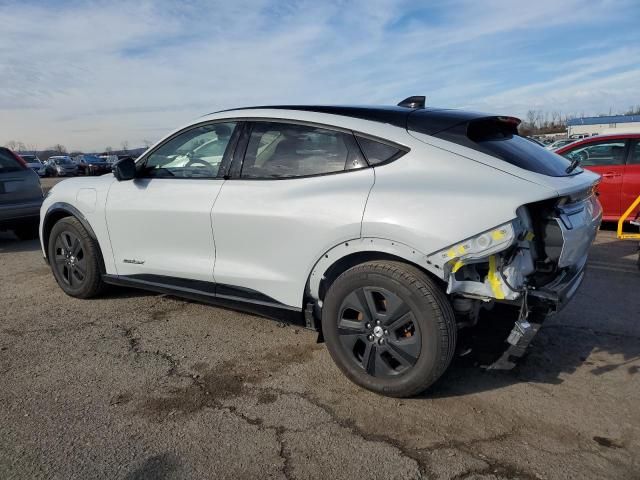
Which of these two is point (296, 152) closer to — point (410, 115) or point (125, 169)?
point (410, 115)

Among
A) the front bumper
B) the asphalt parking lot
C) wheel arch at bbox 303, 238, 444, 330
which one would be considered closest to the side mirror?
the asphalt parking lot

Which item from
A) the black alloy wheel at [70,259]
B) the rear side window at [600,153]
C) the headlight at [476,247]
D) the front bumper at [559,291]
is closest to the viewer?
the headlight at [476,247]

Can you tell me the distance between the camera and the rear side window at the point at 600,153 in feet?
25.7

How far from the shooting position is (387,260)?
118 inches

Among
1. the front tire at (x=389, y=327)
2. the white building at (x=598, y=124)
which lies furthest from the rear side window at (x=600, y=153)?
the white building at (x=598, y=124)

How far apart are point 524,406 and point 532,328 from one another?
56 cm

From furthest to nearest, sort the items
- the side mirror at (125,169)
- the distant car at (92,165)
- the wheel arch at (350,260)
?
the distant car at (92,165) → the side mirror at (125,169) → the wheel arch at (350,260)

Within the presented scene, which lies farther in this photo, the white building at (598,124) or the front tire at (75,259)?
the white building at (598,124)

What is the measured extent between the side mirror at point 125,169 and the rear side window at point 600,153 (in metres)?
6.70

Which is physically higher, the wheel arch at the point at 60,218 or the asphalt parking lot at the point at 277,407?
the wheel arch at the point at 60,218

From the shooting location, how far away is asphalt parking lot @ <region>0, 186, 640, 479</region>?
2.46m

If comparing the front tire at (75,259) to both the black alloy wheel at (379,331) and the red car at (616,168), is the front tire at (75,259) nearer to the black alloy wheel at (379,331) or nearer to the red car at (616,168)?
the black alloy wheel at (379,331)

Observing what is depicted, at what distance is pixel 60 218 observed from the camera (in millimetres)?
4969

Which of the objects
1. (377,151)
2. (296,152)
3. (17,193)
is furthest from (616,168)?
(17,193)
